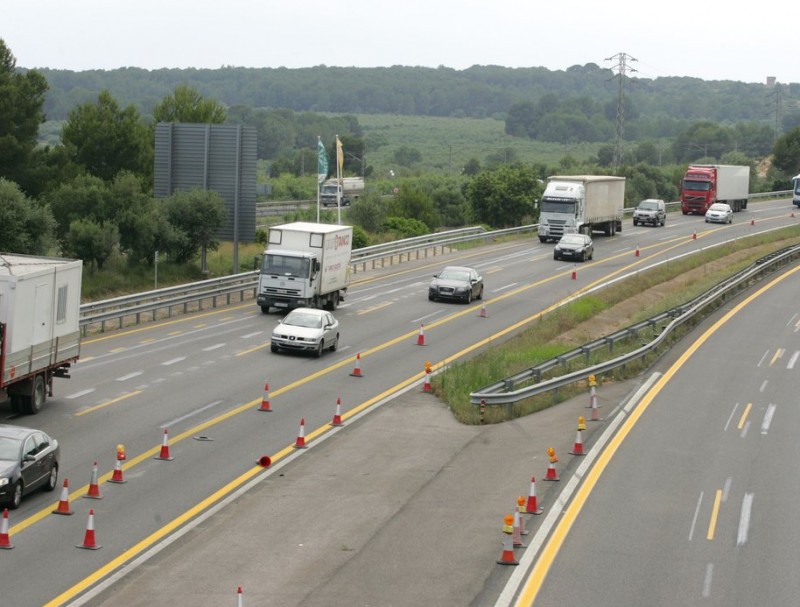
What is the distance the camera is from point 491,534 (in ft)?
62.2

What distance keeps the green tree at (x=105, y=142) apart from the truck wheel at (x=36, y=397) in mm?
52894

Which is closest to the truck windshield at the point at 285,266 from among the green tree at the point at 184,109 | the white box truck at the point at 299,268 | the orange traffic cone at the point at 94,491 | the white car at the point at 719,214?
the white box truck at the point at 299,268

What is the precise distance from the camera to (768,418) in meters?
28.5

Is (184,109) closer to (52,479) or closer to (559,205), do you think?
(559,205)

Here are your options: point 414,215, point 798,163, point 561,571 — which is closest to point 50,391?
point 561,571

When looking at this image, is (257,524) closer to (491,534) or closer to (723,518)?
(491,534)

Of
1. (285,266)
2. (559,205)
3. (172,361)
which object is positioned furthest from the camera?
(559,205)

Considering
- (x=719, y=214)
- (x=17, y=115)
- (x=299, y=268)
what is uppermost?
(x=17, y=115)

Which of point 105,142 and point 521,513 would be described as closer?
point 521,513

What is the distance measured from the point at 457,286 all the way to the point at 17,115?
2791 centimetres

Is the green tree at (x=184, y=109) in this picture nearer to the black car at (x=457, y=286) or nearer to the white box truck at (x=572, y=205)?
the white box truck at (x=572, y=205)

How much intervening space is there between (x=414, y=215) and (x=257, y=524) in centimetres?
7167

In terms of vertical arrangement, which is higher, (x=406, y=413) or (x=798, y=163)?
(x=798, y=163)

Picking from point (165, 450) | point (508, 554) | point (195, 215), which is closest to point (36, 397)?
point (165, 450)
